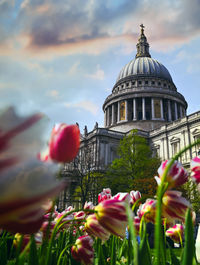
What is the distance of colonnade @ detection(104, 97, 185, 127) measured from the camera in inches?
1833

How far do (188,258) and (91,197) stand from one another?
25.2 meters

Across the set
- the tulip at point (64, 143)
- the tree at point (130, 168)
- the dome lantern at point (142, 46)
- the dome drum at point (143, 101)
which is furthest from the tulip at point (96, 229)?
the dome lantern at point (142, 46)

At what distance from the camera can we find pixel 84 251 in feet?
4.31

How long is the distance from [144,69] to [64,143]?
57503mm

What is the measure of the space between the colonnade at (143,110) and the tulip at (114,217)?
45186 mm

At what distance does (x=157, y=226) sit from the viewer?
0.71 meters

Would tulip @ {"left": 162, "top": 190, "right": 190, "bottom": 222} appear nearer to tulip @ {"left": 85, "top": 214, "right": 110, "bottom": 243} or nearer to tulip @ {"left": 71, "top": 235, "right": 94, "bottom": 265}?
tulip @ {"left": 85, "top": 214, "right": 110, "bottom": 243}

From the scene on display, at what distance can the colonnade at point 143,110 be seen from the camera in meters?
46.6

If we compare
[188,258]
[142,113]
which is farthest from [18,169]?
[142,113]

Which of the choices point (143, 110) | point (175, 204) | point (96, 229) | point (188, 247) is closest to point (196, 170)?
point (175, 204)

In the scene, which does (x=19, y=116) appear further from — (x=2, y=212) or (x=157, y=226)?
(x=157, y=226)

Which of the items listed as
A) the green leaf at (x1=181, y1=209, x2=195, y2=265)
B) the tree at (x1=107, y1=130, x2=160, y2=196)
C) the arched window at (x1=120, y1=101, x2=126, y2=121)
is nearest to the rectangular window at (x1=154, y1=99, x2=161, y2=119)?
the arched window at (x1=120, y1=101, x2=126, y2=121)

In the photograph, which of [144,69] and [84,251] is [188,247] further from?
[144,69]

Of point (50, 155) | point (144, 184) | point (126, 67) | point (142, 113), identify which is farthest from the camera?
point (126, 67)
